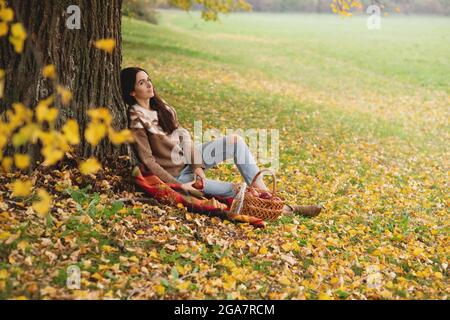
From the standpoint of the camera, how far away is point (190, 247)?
4555 mm

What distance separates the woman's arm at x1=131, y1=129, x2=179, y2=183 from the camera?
204 inches

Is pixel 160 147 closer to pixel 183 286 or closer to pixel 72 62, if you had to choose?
pixel 72 62

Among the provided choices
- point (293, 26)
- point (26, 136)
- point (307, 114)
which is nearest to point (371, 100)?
point (307, 114)

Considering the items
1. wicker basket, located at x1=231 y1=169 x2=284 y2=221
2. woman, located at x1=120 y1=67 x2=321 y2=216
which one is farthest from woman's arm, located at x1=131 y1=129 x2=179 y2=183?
wicker basket, located at x1=231 y1=169 x2=284 y2=221

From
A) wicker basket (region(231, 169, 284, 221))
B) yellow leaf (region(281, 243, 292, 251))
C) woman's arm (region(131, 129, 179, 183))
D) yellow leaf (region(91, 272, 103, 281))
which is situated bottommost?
yellow leaf (region(281, 243, 292, 251))

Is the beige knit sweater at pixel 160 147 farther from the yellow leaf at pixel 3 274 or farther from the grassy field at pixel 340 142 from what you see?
the yellow leaf at pixel 3 274

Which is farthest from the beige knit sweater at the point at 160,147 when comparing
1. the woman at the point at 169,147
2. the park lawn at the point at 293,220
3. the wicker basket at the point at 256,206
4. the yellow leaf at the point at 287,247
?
the yellow leaf at the point at 287,247

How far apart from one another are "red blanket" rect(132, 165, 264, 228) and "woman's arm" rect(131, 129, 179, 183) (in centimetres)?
5

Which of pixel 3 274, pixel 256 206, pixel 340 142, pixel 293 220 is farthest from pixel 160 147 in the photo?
→ pixel 340 142

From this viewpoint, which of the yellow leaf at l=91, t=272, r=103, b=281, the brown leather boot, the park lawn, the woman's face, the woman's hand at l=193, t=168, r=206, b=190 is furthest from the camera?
the brown leather boot

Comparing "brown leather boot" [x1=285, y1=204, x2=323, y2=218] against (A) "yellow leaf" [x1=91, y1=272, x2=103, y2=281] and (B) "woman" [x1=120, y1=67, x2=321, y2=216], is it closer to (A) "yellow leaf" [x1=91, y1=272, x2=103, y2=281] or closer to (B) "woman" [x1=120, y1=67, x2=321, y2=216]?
(B) "woman" [x1=120, y1=67, x2=321, y2=216]

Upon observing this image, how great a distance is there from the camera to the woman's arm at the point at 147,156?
17.0ft

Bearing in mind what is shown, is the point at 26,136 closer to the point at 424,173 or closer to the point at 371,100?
the point at 424,173

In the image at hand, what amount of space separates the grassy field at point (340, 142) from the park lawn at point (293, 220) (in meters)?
0.02
